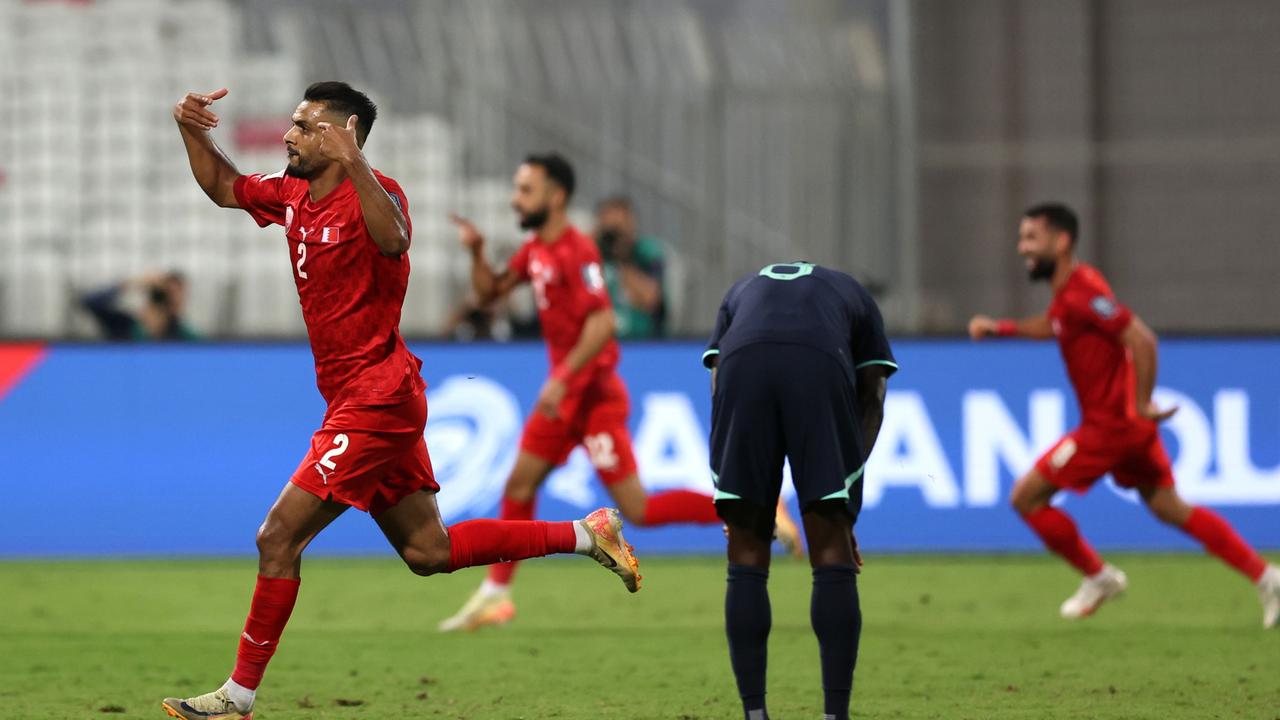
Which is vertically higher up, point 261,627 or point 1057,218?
point 1057,218

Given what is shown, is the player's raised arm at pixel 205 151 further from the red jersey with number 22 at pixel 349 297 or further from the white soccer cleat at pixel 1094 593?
the white soccer cleat at pixel 1094 593

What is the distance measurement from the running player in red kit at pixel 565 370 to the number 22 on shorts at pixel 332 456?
3.45 meters

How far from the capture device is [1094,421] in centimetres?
939

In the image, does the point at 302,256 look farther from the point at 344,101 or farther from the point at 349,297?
the point at 344,101

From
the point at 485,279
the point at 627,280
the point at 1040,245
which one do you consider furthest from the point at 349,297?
the point at 627,280

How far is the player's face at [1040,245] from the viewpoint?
9.48 metres

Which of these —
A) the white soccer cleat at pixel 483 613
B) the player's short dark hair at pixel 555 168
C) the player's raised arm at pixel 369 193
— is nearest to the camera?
the player's raised arm at pixel 369 193

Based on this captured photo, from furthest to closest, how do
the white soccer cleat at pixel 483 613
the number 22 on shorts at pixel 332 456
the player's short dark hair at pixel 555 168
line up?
the player's short dark hair at pixel 555 168
the white soccer cleat at pixel 483 613
the number 22 on shorts at pixel 332 456

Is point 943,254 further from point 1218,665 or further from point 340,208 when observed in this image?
point 340,208

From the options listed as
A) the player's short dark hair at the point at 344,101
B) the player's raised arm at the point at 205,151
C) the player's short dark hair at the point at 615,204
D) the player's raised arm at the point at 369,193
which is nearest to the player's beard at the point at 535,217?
the player's raised arm at the point at 205,151

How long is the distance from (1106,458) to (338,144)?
5179 mm

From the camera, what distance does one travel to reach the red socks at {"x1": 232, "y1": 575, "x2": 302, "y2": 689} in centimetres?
585

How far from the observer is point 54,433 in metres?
12.3

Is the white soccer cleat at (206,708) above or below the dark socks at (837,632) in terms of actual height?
below
